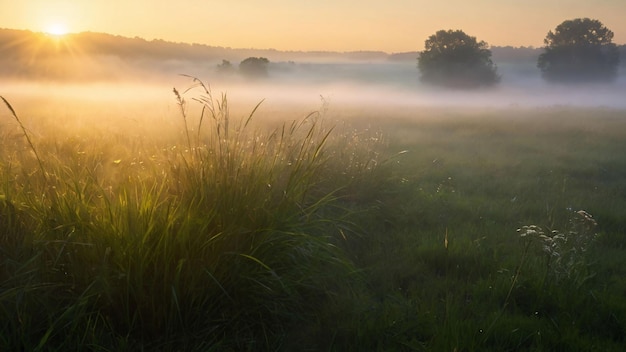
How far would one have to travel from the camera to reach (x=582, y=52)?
1711 inches

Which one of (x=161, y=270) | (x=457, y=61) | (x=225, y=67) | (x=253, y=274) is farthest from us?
(x=225, y=67)

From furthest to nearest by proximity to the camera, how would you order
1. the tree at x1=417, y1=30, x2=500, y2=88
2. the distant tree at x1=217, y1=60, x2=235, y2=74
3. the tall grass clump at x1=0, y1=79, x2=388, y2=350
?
the distant tree at x1=217, y1=60, x2=235, y2=74, the tree at x1=417, y1=30, x2=500, y2=88, the tall grass clump at x1=0, y1=79, x2=388, y2=350

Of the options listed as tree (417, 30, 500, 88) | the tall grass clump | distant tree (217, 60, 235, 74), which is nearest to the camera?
the tall grass clump

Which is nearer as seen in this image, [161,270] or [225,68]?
[161,270]

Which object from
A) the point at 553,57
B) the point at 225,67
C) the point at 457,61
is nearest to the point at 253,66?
the point at 225,67

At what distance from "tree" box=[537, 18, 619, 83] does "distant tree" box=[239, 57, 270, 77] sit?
2715 cm

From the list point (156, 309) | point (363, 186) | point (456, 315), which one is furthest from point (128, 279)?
point (363, 186)

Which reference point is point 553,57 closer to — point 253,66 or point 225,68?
point 253,66

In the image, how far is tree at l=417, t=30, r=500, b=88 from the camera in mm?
42344

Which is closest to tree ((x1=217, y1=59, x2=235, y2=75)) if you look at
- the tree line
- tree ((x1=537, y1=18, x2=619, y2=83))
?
the tree line

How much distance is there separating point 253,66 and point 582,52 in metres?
30.7

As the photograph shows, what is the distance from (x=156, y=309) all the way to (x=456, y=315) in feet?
6.09

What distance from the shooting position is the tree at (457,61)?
4234 cm

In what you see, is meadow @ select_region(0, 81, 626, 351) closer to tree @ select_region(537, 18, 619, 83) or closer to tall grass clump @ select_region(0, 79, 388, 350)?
tall grass clump @ select_region(0, 79, 388, 350)
